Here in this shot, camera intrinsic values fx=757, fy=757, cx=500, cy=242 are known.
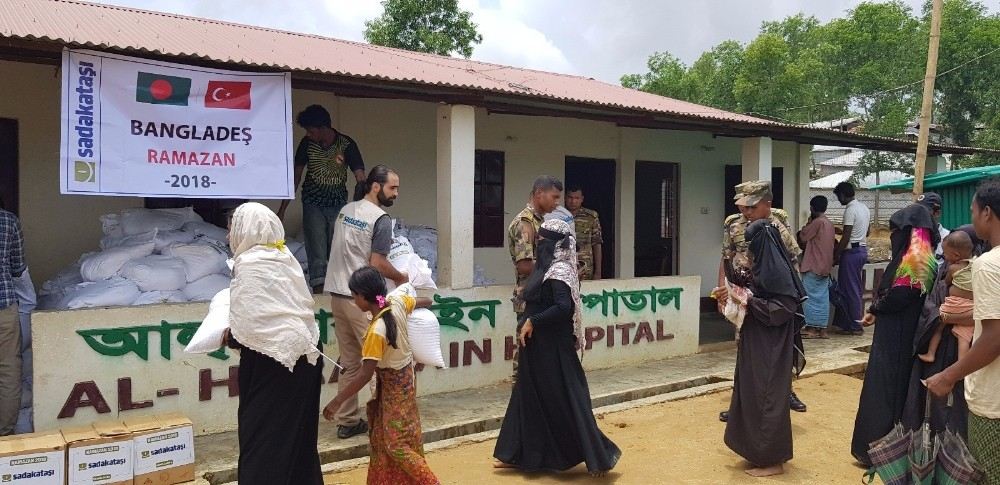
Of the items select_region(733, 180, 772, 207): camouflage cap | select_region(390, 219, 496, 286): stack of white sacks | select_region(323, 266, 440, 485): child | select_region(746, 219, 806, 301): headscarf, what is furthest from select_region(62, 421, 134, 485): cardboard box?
Result: select_region(733, 180, 772, 207): camouflage cap

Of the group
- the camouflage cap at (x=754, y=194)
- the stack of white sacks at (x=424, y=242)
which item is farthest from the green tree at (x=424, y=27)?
the camouflage cap at (x=754, y=194)

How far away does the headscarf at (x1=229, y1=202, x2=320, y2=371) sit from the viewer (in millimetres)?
3145

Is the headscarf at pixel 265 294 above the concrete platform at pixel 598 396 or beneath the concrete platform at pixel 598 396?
above

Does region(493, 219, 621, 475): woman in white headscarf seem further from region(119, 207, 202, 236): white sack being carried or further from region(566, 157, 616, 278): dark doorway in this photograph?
region(566, 157, 616, 278): dark doorway

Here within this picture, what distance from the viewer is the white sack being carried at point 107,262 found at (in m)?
5.27

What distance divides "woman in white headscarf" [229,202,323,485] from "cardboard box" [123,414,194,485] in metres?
1.14

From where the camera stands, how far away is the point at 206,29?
7.12m

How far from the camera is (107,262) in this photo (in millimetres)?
5309

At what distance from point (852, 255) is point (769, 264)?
6.09m

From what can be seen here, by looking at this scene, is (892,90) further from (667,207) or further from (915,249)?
(915,249)

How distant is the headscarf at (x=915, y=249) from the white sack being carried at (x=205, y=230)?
4763mm

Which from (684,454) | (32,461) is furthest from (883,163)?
(32,461)

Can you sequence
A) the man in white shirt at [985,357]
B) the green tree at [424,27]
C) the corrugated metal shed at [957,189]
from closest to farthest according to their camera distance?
the man in white shirt at [985,357] → the corrugated metal shed at [957,189] → the green tree at [424,27]

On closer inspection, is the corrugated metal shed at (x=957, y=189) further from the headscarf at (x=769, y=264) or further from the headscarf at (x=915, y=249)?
the headscarf at (x=769, y=264)
